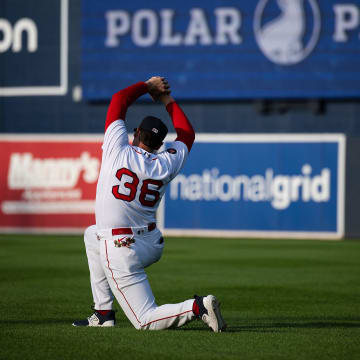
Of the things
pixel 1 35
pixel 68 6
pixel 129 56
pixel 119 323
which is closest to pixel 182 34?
pixel 129 56

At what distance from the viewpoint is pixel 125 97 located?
255 inches

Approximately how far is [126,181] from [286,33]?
50.5ft

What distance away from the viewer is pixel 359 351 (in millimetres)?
5707

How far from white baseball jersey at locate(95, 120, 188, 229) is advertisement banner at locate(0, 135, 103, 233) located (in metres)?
13.4

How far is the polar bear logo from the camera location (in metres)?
20.8

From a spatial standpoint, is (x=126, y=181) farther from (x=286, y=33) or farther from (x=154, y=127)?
(x=286, y=33)

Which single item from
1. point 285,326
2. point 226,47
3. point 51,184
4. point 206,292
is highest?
point 226,47

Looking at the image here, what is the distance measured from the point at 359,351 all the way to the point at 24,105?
18476 millimetres

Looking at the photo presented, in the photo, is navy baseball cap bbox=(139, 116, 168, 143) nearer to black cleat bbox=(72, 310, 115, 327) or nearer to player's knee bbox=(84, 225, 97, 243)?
player's knee bbox=(84, 225, 97, 243)

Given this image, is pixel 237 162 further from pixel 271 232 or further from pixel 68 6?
pixel 68 6

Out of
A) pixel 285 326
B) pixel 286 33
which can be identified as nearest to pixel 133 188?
pixel 285 326

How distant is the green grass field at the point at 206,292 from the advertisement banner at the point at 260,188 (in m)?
2.38

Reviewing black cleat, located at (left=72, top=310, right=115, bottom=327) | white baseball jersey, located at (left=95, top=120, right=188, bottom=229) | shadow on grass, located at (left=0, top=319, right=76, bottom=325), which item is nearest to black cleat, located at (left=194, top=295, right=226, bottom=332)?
white baseball jersey, located at (left=95, top=120, right=188, bottom=229)

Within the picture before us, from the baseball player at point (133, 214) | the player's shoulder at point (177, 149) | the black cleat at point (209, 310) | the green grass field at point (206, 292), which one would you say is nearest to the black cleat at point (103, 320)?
the green grass field at point (206, 292)
